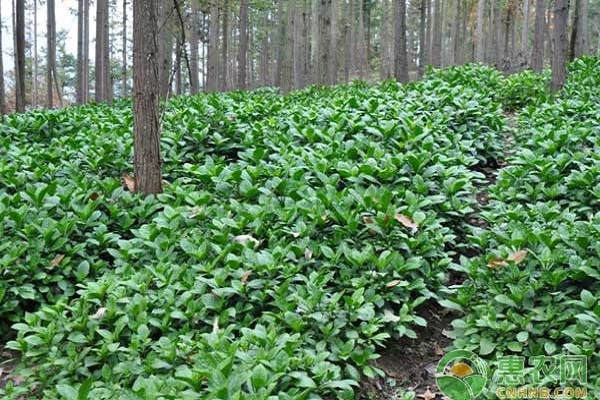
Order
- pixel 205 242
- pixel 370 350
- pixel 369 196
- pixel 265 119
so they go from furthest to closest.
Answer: pixel 265 119 → pixel 369 196 → pixel 205 242 → pixel 370 350

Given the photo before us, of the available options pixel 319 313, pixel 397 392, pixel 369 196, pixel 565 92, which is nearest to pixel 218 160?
pixel 369 196

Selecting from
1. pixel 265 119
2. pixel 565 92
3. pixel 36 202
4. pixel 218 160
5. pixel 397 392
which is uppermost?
pixel 565 92

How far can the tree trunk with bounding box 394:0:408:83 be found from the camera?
399 inches

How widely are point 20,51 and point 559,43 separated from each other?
948 centimetres

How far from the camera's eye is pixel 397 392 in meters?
3.17

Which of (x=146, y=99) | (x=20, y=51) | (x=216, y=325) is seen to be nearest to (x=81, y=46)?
(x=20, y=51)

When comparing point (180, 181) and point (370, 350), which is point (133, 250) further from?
point (370, 350)

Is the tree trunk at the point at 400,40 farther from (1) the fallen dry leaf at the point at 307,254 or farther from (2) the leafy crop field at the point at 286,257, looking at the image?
(1) the fallen dry leaf at the point at 307,254

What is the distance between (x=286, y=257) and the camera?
12.6 ft

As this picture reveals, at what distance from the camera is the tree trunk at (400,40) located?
10.1 metres

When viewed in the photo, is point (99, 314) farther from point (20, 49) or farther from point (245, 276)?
point (20, 49)

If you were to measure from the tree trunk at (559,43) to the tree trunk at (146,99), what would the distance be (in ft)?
20.5

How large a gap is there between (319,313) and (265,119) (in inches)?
156

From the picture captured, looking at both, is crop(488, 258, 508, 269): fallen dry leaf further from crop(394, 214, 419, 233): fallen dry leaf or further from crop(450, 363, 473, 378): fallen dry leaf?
crop(450, 363, 473, 378): fallen dry leaf
